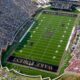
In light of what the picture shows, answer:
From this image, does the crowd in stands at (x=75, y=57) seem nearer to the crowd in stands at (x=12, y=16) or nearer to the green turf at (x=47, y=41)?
the green turf at (x=47, y=41)

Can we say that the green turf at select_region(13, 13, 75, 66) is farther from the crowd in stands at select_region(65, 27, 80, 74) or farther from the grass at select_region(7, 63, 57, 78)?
the grass at select_region(7, 63, 57, 78)

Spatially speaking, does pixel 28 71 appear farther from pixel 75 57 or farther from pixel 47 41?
pixel 47 41

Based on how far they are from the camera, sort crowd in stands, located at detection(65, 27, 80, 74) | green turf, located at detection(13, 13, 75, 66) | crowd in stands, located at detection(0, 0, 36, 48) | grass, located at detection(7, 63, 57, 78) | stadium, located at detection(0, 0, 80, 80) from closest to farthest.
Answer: crowd in stands, located at detection(65, 27, 80, 74), grass, located at detection(7, 63, 57, 78), stadium, located at detection(0, 0, 80, 80), green turf, located at detection(13, 13, 75, 66), crowd in stands, located at detection(0, 0, 36, 48)

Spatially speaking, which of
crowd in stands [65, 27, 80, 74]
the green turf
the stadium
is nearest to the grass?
the stadium

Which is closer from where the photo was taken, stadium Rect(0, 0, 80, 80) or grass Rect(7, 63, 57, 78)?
grass Rect(7, 63, 57, 78)

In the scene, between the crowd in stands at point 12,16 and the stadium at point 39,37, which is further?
the crowd in stands at point 12,16


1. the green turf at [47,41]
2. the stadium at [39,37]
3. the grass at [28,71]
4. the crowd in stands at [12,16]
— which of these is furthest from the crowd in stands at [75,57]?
the crowd in stands at [12,16]

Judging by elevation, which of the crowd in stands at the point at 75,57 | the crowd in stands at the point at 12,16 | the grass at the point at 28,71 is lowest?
the grass at the point at 28,71

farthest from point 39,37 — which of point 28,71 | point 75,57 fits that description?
point 28,71
